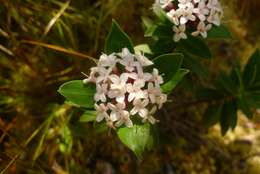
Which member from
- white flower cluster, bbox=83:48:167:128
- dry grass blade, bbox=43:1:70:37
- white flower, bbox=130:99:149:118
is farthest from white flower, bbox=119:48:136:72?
dry grass blade, bbox=43:1:70:37

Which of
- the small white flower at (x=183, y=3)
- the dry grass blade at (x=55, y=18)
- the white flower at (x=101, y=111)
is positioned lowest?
the white flower at (x=101, y=111)

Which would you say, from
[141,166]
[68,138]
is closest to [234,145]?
[141,166]

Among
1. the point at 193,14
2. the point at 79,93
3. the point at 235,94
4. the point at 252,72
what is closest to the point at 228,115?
the point at 235,94

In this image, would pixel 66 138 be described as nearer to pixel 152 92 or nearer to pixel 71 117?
pixel 71 117

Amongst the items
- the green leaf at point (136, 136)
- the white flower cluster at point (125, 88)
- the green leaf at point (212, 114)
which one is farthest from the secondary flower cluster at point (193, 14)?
the green leaf at point (212, 114)

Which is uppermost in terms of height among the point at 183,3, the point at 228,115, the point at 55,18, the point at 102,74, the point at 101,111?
the point at 55,18

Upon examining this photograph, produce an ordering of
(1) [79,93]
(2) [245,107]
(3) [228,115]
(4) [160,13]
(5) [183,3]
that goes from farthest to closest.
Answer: (3) [228,115] → (2) [245,107] → (4) [160,13] → (5) [183,3] → (1) [79,93]

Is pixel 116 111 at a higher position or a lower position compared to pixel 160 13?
lower

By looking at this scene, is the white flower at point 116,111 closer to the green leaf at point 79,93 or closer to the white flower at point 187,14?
the green leaf at point 79,93
